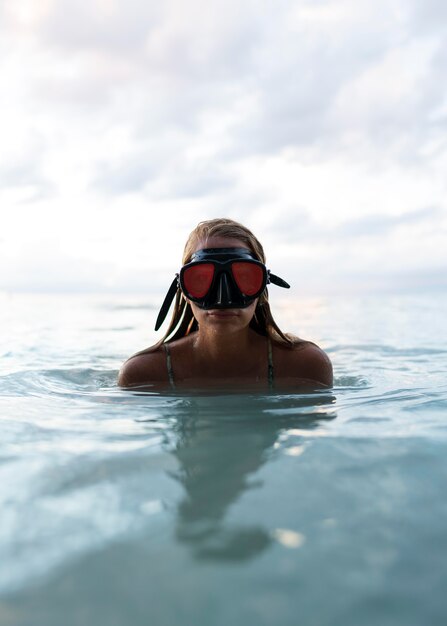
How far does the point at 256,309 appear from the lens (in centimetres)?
355

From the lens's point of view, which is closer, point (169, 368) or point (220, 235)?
point (220, 235)

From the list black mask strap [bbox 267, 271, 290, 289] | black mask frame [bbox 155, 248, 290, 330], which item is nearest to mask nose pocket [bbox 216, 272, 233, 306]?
black mask frame [bbox 155, 248, 290, 330]

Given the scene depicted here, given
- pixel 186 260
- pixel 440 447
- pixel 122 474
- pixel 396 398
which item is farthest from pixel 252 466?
pixel 186 260

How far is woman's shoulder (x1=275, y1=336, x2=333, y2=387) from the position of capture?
344cm

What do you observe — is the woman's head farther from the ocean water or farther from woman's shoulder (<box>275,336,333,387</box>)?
the ocean water

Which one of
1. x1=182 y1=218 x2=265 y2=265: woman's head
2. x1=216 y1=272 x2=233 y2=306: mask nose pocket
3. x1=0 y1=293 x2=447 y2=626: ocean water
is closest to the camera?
x1=0 y1=293 x2=447 y2=626: ocean water

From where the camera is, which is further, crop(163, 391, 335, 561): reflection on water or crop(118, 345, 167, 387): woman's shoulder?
crop(118, 345, 167, 387): woman's shoulder

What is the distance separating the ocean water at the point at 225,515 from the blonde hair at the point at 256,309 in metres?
0.82

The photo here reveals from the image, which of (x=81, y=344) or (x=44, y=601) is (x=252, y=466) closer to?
(x=44, y=601)

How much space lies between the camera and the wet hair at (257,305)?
3.26 m

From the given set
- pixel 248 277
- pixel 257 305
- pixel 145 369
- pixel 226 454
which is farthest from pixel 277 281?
pixel 226 454

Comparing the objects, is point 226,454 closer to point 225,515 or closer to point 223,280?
point 225,515

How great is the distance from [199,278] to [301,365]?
90cm

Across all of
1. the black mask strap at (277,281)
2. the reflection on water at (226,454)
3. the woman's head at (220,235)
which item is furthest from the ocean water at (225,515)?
the woman's head at (220,235)
